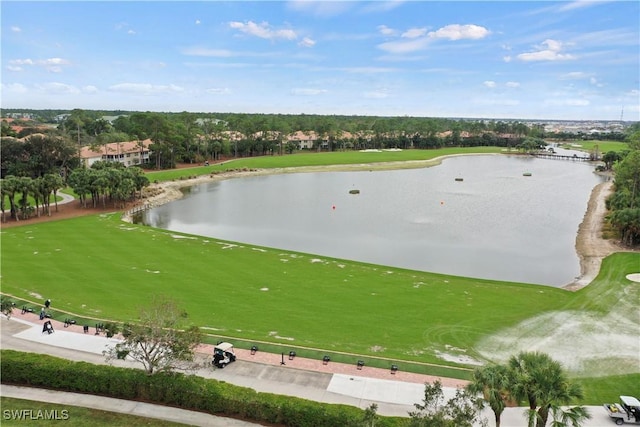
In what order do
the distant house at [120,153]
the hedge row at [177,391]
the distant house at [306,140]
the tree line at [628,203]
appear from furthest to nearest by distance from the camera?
the distant house at [306,140]
the distant house at [120,153]
the tree line at [628,203]
the hedge row at [177,391]

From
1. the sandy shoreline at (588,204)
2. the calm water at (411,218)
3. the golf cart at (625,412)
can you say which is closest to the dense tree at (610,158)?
the calm water at (411,218)

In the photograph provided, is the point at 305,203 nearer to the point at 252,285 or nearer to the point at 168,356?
the point at 252,285

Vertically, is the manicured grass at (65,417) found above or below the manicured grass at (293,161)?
below

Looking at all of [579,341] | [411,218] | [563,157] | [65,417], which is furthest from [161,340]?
[563,157]

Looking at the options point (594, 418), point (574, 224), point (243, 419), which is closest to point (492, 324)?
point (594, 418)

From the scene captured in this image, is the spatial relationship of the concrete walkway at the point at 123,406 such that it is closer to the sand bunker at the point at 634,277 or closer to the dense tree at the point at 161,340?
the dense tree at the point at 161,340

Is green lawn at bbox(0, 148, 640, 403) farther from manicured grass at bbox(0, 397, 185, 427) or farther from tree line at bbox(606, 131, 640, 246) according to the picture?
manicured grass at bbox(0, 397, 185, 427)
